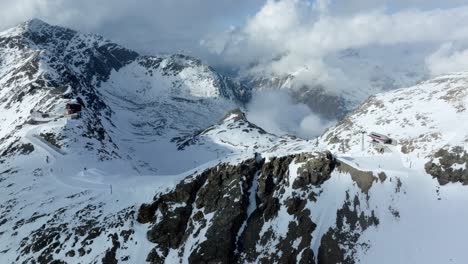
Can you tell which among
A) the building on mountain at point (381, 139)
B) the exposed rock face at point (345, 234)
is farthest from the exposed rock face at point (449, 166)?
the building on mountain at point (381, 139)

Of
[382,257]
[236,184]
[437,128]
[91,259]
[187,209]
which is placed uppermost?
[437,128]

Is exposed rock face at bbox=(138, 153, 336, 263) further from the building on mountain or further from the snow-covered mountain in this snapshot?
the building on mountain

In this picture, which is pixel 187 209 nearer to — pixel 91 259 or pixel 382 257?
pixel 91 259

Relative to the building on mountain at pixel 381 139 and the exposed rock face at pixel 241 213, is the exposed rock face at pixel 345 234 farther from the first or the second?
the building on mountain at pixel 381 139

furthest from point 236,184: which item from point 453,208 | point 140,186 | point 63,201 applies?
point 63,201

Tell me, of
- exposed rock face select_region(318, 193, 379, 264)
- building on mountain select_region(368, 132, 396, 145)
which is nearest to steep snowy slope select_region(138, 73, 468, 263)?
exposed rock face select_region(318, 193, 379, 264)
